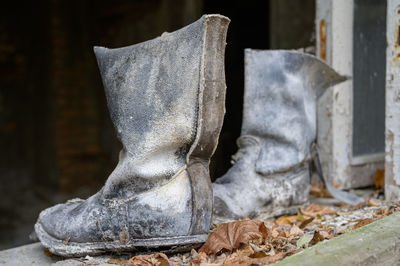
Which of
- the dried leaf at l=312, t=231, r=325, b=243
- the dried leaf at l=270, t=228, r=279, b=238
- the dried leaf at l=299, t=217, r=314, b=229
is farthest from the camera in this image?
the dried leaf at l=299, t=217, r=314, b=229

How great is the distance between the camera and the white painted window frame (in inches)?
80.4

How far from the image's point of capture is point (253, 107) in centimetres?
173

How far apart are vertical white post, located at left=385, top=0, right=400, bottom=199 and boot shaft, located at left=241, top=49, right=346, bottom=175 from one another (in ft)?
0.99

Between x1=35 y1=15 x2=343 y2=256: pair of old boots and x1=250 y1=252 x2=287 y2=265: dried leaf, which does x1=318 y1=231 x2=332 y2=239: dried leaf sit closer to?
x1=250 y1=252 x2=287 y2=265: dried leaf

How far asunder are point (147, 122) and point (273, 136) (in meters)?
0.63

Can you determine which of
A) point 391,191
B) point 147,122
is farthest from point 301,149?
point 147,122

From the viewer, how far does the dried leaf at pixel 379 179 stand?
209cm

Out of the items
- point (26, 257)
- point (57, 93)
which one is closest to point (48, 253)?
point (26, 257)

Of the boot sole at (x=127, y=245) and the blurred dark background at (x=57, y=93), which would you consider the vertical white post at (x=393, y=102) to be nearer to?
the boot sole at (x=127, y=245)

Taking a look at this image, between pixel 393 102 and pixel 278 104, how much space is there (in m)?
0.47

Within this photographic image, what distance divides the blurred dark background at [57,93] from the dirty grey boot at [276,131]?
7.07 feet

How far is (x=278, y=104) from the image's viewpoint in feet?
5.59

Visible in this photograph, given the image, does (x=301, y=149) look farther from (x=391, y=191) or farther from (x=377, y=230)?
(x=377, y=230)

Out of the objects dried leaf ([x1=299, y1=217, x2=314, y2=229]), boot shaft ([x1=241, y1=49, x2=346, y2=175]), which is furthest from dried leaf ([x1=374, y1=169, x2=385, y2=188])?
dried leaf ([x1=299, y1=217, x2=314, y2=229])
